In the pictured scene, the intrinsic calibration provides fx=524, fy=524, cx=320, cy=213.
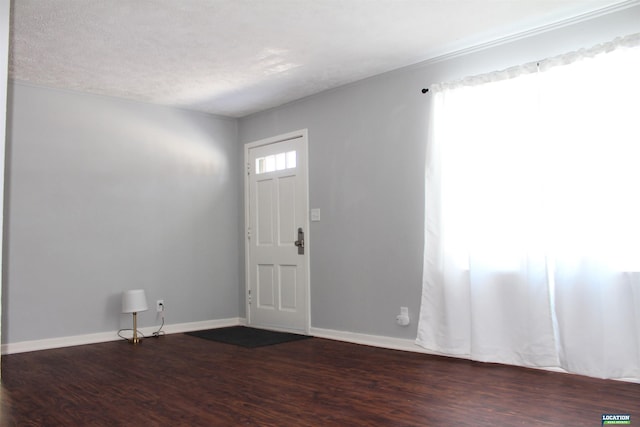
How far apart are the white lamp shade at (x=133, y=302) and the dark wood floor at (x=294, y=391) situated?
2.31ft

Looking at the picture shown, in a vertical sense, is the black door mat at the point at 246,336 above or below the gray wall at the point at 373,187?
below

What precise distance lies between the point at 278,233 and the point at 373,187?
1488 millimetres

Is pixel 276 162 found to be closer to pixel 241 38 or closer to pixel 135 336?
pixel 241 38

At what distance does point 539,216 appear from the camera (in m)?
3.77

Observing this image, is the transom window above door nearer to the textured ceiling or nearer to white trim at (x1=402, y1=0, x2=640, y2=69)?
the textured ceiling

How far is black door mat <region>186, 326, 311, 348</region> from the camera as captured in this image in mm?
5132

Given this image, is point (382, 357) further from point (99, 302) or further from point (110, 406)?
point (99, 302)

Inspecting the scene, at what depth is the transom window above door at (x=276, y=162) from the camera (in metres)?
5.87

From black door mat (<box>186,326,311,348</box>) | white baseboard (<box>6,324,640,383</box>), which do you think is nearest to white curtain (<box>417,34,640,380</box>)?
white baseboard (<box>6,324,640,383</box>)

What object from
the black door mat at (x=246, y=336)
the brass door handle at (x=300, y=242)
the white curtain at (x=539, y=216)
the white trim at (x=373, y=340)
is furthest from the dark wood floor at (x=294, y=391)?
the brass door handle at (x=300, y=242)

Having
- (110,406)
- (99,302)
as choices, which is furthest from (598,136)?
(99,302)

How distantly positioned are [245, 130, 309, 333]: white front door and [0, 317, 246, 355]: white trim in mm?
361

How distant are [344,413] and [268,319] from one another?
3.29m

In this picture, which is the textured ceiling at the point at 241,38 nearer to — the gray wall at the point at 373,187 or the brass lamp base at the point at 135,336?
the gray wall at the point at 373,187
